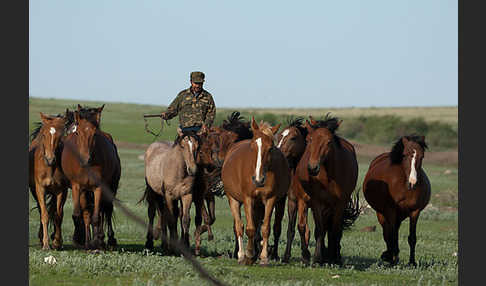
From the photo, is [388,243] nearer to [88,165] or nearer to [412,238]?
[412,238]

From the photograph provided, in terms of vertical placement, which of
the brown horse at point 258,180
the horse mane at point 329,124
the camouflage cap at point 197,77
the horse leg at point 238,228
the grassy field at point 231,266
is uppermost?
the camouflage cap at point 197,77

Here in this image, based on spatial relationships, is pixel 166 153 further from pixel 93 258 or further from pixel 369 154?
pixel 369 154

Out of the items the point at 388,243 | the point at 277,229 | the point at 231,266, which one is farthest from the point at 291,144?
the point at 231,266

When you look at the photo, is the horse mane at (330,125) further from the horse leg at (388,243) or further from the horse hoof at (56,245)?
the horse hoof at (56,245)

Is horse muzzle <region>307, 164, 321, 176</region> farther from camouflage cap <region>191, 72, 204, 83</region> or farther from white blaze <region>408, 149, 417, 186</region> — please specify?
camouflage cap <region>191, 72, 204, 83</region>

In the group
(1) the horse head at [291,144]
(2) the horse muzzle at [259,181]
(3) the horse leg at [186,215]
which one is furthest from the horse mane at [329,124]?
(3) the horse leg at [186,215]

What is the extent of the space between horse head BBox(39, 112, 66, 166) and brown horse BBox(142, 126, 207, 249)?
2.31m

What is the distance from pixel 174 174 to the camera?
53.0ft

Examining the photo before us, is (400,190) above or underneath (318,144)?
underneath

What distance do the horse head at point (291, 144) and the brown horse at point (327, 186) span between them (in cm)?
36

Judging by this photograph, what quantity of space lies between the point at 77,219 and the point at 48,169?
46.0 inches

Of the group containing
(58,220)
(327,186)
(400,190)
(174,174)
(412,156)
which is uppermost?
(412,156)

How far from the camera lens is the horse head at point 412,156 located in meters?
15.6

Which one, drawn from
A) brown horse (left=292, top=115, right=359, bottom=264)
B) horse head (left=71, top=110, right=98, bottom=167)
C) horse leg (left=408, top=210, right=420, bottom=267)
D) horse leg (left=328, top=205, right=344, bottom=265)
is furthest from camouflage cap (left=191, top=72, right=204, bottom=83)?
horse leg (left=408, top=210, right=420, bottom=267)
